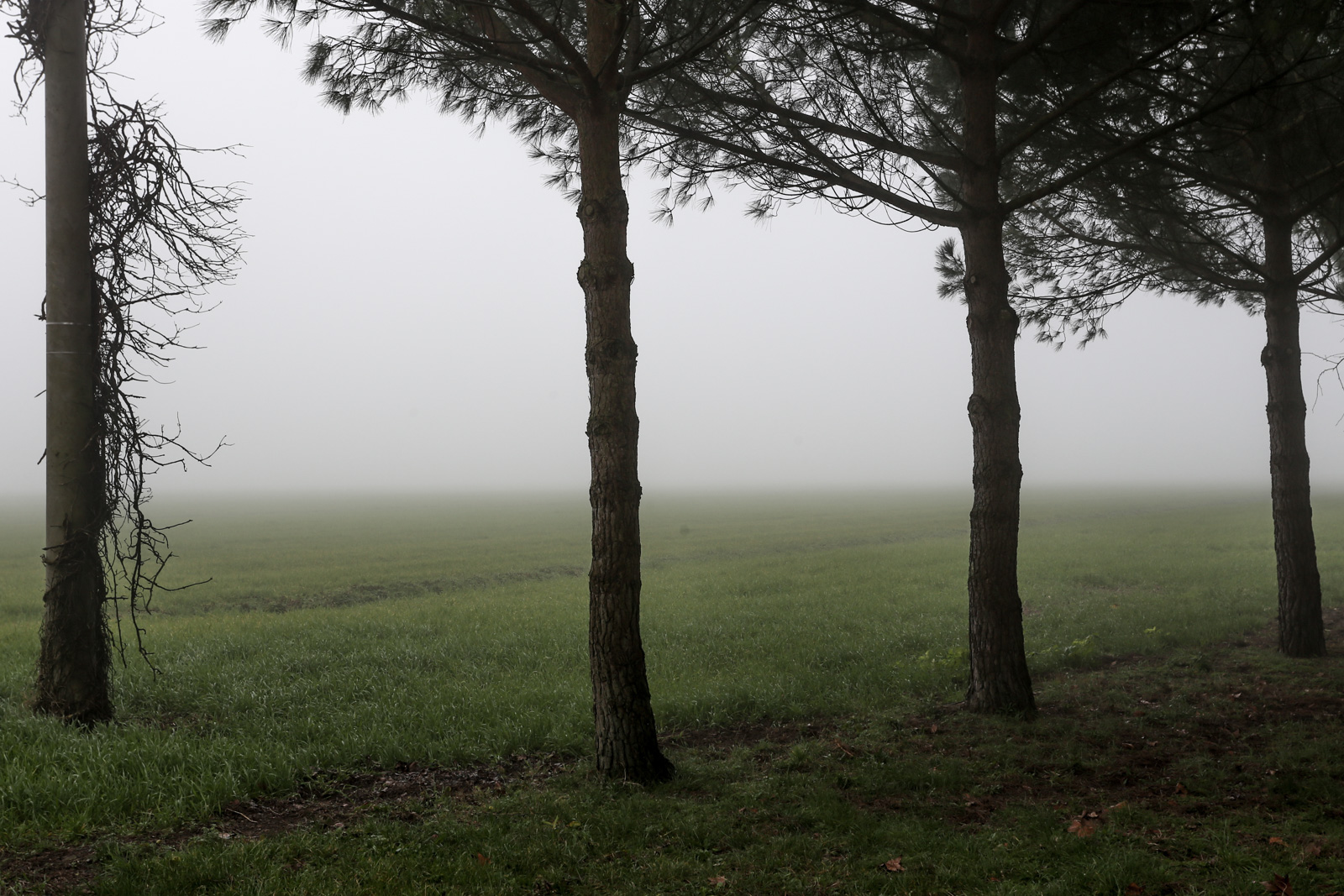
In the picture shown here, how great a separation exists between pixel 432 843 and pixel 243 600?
1747cm

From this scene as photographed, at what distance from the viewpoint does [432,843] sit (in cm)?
505

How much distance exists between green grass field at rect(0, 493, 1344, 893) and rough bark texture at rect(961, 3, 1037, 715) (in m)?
0.55

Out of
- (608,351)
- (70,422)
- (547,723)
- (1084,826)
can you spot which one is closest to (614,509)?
(608,351)

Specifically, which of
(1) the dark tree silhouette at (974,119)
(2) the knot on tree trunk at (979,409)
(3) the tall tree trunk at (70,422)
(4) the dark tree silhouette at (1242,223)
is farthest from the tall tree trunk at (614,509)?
(4) the dark tree silhouette at (1242,223)

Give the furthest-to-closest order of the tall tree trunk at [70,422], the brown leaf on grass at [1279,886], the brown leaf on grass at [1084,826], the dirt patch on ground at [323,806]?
the tall tree trunk at [70,422] → the brown leaf on grass at [1084,826] → the dirt patch on ground at [323,806] → the brown leaf on grass at [1279,886]

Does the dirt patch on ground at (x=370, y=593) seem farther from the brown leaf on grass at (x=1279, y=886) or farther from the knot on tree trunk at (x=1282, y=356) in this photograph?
the brown leaf on grass at (x=1279, y=886)

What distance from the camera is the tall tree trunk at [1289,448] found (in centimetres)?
1034

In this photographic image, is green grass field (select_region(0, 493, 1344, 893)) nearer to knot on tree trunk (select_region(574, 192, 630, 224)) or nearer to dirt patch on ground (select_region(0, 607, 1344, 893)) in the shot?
dirt patch on ground (select_region(0, 607, 1344, 893))

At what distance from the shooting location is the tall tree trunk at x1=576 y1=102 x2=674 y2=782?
625 centimetres

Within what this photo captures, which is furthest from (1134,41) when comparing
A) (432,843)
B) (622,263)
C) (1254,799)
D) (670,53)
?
(432,843)

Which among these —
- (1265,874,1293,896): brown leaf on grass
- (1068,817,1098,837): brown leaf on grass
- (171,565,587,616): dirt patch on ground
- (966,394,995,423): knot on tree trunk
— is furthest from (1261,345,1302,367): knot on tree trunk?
(171,565,587,616): dirt patch on ground

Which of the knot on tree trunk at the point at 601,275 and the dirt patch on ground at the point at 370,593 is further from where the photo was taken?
the dirt patch on ground at the point at 370,593

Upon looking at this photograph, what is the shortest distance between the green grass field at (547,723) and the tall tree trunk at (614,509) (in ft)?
1.44

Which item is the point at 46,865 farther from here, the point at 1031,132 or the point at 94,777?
the point at 1031,132
